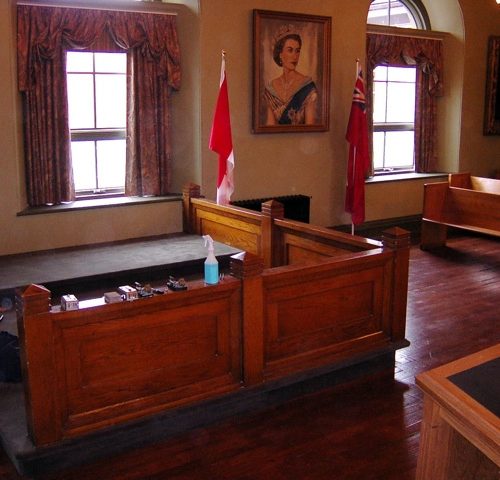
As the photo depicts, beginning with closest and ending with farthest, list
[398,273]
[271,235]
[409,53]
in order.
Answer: [398,273] < [271,235] < [409,53]

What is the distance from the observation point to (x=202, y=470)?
2.78m

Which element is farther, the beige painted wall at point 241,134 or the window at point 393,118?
the window at point 393,118

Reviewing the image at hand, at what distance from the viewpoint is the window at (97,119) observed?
5.66 metres

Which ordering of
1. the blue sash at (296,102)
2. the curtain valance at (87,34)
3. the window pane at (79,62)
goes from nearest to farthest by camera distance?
the curtain valance at (87,34)
the window pane at (79,62)
the blue sash at (296,102)

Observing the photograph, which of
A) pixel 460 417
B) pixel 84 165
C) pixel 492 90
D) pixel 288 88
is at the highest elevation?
pixel 492 90

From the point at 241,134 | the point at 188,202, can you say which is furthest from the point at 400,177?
the point at 188,202

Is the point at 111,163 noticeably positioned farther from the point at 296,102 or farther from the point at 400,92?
the point at 400,92

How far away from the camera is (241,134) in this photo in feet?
20.6

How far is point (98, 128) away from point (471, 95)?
4.79 meters

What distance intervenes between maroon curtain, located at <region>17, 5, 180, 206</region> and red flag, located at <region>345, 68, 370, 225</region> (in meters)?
1.87

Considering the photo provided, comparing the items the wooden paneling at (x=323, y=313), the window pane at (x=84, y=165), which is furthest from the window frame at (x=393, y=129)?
the wooden paneling at (x=323, y=313)

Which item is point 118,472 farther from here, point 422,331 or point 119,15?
point 119,15

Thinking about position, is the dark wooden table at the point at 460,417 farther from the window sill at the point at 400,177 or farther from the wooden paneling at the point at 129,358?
the window sill at the point at 400,177

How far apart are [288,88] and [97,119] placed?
6.26 feet
